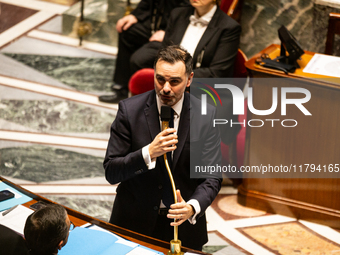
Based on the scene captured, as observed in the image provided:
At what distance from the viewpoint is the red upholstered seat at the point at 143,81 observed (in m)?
3.79

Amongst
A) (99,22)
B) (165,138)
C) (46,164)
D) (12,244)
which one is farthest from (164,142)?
(99,22)

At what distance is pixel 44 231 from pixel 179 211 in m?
0.49

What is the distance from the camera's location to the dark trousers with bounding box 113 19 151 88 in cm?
461

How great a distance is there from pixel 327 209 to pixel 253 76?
3.54ft

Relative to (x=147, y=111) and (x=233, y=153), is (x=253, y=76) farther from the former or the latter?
(x=147, y=111)

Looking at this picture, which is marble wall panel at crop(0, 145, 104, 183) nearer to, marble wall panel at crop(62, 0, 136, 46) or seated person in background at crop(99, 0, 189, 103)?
seated person in background at crop(99, 0, 189, 103)

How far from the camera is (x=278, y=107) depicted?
3.38 metres

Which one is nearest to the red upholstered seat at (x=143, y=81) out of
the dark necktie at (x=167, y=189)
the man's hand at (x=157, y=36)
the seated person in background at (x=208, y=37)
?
the seated person in background at (x=208, y=37)

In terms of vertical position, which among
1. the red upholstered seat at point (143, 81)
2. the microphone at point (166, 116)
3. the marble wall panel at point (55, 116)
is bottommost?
the marble wall panel at point (55, 116)

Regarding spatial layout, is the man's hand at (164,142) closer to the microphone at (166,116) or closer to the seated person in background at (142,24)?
the microphone at (166,116)

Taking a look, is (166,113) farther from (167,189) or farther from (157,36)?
(157,36)

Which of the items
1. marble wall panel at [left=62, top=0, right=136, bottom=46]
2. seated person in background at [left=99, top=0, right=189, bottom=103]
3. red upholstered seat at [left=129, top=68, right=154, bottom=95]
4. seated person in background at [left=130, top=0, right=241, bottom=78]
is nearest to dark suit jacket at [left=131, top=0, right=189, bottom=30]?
seated person in background at [left=99, top=0, right=189, bottom=103]

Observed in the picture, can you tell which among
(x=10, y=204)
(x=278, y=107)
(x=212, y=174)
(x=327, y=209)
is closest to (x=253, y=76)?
(x=278, y=107)

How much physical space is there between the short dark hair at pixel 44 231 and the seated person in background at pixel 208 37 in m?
2.16
